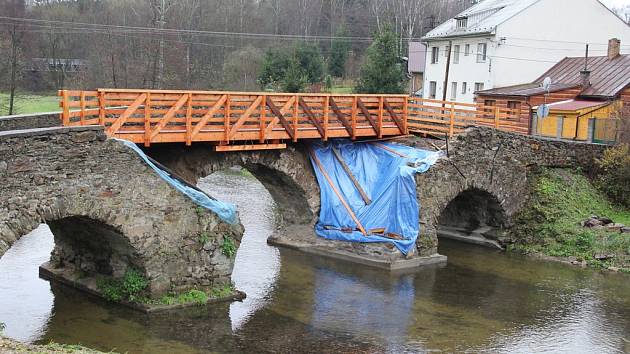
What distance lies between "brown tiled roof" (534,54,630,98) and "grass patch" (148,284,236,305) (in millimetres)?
20512

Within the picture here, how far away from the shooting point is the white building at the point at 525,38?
127 feet

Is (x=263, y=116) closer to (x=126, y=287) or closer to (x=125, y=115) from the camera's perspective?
(x=125, y=115)

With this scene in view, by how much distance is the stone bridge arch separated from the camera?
19547 millimetres

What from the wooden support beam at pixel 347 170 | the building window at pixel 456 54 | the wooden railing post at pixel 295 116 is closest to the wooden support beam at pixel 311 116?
the wooden railing post at pixel 295 116

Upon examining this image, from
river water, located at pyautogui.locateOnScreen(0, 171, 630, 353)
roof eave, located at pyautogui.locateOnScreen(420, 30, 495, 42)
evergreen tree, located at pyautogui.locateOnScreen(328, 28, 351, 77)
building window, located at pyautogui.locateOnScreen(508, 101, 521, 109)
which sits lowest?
river water, located at pyautogui.locateOnScreen(0, 171, 630, 353)

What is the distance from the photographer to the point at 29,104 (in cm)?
4131

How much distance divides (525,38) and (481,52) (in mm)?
2585

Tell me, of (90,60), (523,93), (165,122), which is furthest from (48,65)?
(165,122)

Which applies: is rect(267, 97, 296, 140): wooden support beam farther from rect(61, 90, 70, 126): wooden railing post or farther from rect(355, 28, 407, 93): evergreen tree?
rect(355, 28, 407, 93): evergreen tree

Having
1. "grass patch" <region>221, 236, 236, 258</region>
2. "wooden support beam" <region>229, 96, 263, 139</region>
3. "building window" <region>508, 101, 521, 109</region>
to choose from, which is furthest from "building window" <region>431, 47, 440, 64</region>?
"grass patch" <region>221, 236, 236, 258</region>

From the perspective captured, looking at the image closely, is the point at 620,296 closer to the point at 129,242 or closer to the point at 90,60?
the point at 129,242

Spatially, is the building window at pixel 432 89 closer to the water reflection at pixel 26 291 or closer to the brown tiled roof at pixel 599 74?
the brown tiled roof at pixel 599 74

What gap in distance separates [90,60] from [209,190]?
63.6 ft

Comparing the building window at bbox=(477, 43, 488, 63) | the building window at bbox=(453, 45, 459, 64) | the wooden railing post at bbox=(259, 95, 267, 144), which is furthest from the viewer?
the building window at bbox=(453, 45, 459, 64)
